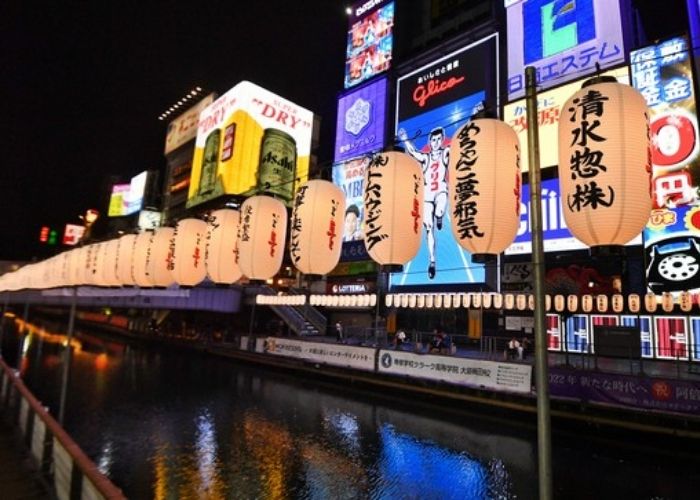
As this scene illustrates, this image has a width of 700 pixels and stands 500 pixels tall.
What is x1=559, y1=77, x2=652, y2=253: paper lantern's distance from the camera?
17.9ft

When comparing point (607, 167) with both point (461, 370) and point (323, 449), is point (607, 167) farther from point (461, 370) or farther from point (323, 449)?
point (461, 370)

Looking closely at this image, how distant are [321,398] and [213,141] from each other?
3897 centimetres

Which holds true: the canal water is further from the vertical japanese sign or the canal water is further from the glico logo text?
the glico logo text

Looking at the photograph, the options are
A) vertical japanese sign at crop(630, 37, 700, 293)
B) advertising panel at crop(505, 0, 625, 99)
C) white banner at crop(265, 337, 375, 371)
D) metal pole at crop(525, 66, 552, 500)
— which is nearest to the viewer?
metal pole at crop(525, 66, 552, 500)

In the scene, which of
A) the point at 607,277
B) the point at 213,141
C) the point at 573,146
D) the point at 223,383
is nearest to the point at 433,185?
the point at 607,277

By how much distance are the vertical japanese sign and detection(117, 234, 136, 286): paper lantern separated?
20.2m

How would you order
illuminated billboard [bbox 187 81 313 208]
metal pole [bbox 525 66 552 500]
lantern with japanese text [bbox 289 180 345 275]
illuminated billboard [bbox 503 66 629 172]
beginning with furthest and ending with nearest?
illuminated billboard [bbox 187 81 313 208] → illuminated billboard [bbox 503 66 629 172] → lantern with japanese text [bbox 289 180 345 275] → metal pole [bbox 525 66 552 500]

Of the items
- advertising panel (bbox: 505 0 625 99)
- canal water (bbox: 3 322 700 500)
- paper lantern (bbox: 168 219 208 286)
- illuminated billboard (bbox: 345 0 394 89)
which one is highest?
illuminated billboard (bbox: 345 0 394 89)

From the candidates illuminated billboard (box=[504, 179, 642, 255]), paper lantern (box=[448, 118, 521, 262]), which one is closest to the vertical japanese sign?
illuminated billboard (box=[504, 179, 642, 255])

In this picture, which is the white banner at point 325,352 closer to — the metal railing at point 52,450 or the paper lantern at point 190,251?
the paper lantern at point 190,251

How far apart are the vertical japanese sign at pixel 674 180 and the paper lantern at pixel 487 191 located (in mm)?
13662

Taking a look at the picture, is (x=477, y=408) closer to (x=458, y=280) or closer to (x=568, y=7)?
(x=458, y=280)

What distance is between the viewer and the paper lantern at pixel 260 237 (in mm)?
10164

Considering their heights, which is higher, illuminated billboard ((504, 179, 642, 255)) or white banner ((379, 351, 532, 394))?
illuminated billboard ((504, 179, 642, 255))
